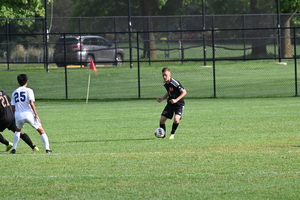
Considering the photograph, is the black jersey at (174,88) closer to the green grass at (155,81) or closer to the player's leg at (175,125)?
the player's leg at (175,125)

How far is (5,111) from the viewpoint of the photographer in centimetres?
1196

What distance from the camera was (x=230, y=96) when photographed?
25625mm

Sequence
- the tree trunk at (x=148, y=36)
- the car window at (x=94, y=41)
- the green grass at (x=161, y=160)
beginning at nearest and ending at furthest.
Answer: the green grass at (x=161, y=160) → the tree trunk at (x=148, y=36) → the car window at (x=94, y=41)

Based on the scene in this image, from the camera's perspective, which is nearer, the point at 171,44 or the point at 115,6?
the point at 171,44

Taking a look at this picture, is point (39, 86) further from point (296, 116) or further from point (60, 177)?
point (60, 177)

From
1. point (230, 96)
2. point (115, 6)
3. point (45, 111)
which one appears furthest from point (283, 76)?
point (115, 6)

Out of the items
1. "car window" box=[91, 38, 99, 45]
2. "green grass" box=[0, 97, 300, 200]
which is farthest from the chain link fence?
"green grass" box=[0, 97, 300, 200]

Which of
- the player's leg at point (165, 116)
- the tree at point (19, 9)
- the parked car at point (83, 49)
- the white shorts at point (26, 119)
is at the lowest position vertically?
the player's leg at point (165, 116)

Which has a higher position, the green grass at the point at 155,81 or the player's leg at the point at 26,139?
the green grass at the point at 155,81

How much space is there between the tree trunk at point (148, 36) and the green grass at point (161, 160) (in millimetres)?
12910

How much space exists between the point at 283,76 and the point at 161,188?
25295mm

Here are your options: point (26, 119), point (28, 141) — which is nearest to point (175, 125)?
→ point (28, 141)

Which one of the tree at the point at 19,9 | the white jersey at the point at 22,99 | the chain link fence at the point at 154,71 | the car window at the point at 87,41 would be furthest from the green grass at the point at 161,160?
the tree at the point at 19,9

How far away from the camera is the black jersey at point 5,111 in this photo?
1192 centimetres
